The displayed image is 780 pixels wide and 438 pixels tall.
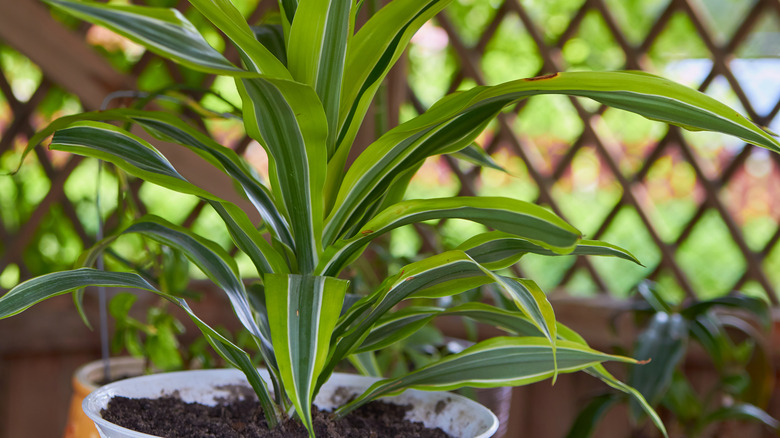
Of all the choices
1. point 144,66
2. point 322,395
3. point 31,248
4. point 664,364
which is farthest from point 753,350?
point 31,248

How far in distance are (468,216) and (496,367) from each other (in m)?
0.13

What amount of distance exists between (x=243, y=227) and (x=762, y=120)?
1346mm

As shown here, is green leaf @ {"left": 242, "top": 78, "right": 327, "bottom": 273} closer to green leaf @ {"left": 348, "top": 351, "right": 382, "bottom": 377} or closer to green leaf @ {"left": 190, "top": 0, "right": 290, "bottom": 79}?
green leaf @ {"left": 190, "top": 0, "right": 290, "bottom": 79}

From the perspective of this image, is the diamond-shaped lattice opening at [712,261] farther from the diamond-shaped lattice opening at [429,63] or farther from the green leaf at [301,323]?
the green leaf at [301,323]

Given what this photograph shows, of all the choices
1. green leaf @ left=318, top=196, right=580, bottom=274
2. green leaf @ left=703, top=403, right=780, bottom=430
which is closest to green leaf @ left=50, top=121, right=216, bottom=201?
green leaf @ left=318, top=196, right=580, bottom=274

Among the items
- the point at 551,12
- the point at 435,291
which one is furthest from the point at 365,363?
the point at 551,12

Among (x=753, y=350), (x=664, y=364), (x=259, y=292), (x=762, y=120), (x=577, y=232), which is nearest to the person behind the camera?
(x=577, y=232)

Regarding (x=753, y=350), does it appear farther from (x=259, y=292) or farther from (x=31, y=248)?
(x=31, y=248)

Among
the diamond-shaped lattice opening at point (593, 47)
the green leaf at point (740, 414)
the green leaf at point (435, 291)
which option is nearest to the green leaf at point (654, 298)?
the green leaf at point (740, 414)

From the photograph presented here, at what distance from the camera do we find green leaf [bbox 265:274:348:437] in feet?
1.23

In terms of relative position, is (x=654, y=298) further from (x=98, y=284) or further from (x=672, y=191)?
(x=672, y=191)

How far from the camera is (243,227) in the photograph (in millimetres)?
509

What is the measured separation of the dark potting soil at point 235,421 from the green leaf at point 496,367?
28 mm

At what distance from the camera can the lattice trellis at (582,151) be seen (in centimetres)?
148
